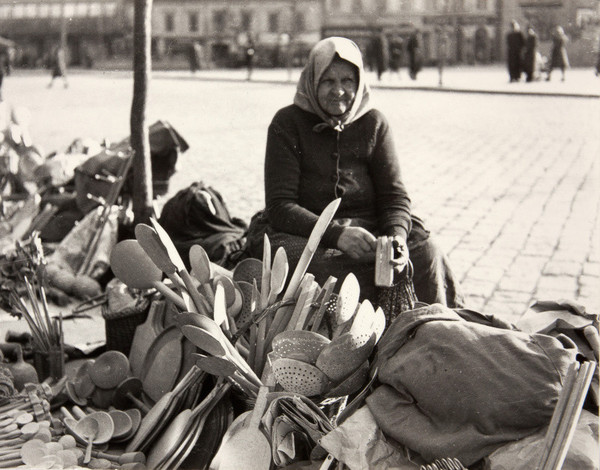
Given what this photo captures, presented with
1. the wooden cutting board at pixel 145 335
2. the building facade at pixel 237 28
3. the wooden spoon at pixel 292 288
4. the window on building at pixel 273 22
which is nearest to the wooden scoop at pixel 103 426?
the wooden cutting board at pixel 145 335

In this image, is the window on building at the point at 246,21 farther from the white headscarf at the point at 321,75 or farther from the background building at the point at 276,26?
the white headscarf at the point at 321,75

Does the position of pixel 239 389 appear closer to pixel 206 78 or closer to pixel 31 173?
pixel 31 173

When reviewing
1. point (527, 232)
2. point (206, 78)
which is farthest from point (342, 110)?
point (206, 78)

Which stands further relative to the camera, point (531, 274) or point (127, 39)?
point (127, 39)

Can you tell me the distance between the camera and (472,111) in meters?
13.6

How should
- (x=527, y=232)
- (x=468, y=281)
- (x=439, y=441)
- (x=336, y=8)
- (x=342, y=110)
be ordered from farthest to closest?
(x=336, y=8), (x=527, y=232), (x=468, y=281), (x=342, y=110), (x=439, y=441)

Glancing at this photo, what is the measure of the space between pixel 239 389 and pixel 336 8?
16.1 m

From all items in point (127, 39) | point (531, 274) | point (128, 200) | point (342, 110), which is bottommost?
point (531, 274)

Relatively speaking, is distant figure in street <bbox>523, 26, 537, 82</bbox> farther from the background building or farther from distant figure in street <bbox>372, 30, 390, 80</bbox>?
distant figure in street <bbox>372, 30, 390, 80</bbox>

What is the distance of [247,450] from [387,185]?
143cm

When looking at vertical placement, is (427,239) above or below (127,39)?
below

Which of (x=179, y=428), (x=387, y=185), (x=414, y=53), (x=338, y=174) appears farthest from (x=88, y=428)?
(x=414, y=53)

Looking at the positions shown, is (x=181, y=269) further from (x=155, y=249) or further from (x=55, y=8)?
(x=55, y=8)

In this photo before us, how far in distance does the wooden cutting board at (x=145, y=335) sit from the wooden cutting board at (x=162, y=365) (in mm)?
47
